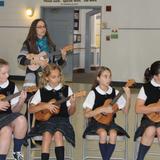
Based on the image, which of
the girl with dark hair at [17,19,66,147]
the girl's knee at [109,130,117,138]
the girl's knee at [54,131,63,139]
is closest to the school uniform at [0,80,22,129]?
the girl's knee at [54,131,63,139]

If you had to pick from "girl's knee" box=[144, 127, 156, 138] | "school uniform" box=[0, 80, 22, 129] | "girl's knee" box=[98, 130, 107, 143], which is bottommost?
"girl's knee" box=[98, 130, 107, 143]

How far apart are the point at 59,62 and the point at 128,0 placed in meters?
6.85

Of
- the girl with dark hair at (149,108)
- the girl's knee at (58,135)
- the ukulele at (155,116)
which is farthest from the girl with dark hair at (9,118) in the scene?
the ukulele at (155,116)

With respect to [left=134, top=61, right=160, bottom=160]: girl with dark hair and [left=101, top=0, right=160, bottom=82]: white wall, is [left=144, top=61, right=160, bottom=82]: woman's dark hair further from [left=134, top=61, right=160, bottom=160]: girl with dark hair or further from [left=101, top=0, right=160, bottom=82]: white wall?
[left=101, top=0, right=160, bottom=82]: white wall

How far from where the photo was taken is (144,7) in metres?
10.5

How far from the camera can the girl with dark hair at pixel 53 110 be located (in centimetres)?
347

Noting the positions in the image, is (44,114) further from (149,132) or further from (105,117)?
(149,132)

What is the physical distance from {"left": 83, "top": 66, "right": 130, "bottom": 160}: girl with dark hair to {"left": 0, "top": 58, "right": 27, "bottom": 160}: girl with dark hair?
601 mm

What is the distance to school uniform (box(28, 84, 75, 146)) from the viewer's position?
11.6ft

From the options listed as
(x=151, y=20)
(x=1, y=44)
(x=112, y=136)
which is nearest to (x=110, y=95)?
(x=112, y=136)

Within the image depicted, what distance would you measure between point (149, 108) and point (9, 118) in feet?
4.12

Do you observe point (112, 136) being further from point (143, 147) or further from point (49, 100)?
point (49, 100)

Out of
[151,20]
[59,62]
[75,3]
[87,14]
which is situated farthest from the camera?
[87,14]

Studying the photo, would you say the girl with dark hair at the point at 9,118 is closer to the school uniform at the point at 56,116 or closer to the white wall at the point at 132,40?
the school uniform at the point at 56,116
